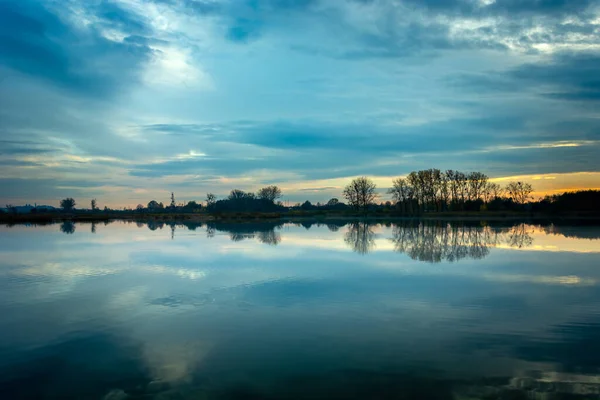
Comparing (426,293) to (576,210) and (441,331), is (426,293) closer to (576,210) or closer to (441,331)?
(441,331)

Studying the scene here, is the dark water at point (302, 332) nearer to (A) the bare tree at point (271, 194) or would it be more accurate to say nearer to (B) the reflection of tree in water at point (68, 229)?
(B) the reflection of tree in water at point (68, 229)

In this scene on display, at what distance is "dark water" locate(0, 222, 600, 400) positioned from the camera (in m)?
5.68

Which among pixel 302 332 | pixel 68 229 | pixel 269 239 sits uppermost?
pixel 68 229

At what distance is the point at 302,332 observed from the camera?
26.5 ft

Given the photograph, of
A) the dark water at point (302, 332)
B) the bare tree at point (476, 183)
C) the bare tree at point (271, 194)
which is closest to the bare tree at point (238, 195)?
the bare tree at point (271, 194)

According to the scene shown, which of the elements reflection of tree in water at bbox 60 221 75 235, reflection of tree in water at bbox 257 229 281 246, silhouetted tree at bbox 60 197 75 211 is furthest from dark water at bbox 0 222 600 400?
silhouetted tree at bbox 60 197 75 211

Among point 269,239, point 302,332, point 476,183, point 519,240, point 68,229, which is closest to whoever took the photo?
point 302,332

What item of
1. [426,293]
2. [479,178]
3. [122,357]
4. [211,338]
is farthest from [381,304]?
[479,178]

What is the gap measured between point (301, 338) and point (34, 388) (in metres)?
4.32

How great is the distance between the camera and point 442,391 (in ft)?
17.7

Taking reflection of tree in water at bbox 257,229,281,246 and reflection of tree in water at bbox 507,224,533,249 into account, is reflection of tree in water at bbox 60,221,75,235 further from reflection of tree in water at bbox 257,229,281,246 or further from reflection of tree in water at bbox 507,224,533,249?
reflection of tree in water at bbox 507,224,533,249

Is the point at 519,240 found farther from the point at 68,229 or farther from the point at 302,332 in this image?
the point at 68,229

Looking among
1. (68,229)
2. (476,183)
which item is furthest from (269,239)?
(476,183)

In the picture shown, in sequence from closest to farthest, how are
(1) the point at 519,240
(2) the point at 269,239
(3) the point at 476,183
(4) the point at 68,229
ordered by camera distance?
1. (1) the point at 519,240
2. (2) the point at 269,239
3. (4) the point at 68,229
4. (3) the point at 476,183
